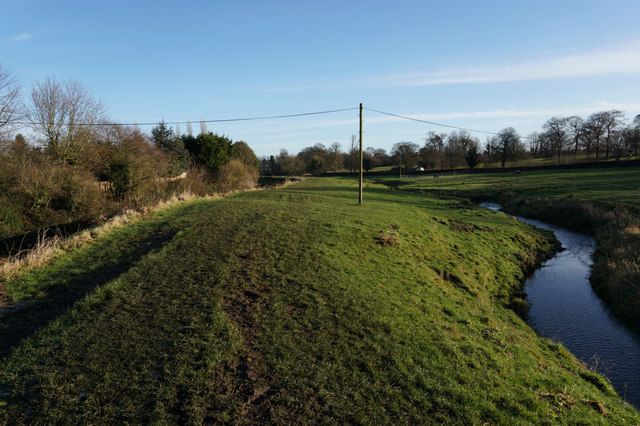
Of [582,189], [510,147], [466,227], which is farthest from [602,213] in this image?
[510,147]

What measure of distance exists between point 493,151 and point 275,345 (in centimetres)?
9271

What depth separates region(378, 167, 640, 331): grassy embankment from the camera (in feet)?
44.5

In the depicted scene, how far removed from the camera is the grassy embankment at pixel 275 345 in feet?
16.1

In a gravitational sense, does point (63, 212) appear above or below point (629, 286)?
above

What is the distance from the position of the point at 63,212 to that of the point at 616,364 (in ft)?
91.1

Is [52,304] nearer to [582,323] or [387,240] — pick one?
[387,240]

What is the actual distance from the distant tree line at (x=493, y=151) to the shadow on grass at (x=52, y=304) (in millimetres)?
69547

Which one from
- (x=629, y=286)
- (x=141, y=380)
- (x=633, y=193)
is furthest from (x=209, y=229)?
(x=633, y=193)

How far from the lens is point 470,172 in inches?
2945

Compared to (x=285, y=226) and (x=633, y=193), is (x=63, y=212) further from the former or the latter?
(x=633, y=193)

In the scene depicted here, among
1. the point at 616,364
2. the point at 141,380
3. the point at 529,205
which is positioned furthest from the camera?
the point at 529,205

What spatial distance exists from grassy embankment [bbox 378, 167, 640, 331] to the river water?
0.67 meters

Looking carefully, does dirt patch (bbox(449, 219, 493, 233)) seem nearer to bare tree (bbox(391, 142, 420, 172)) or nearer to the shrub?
the shrub

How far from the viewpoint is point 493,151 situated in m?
84.5
